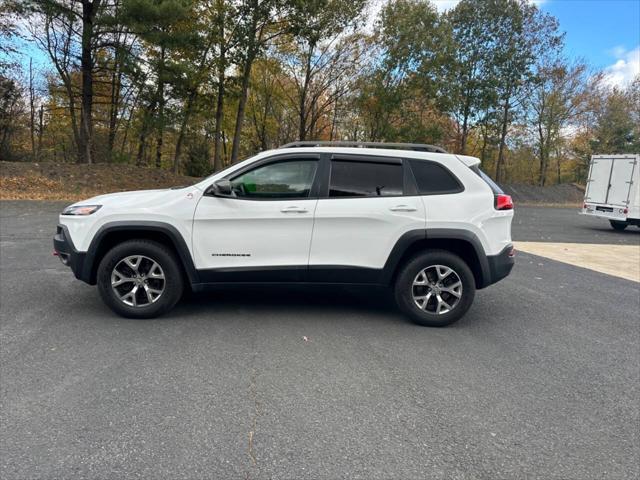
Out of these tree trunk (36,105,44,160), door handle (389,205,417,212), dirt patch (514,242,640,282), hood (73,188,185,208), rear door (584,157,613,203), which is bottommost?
dirt patch (514,242,640,282)

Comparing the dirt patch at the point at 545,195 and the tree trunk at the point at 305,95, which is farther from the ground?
the tree trunk at the point at 305,95

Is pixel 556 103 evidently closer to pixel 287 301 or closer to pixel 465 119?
pixel 465 119

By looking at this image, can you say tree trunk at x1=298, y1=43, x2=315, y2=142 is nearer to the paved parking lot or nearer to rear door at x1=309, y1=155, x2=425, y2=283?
rear door at x1=309, y1=155, x2=425, y2=283

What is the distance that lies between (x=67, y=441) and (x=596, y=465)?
302 centimetres

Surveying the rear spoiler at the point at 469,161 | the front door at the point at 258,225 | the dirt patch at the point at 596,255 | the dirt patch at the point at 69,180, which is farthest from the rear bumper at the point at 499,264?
the dirt patch at the point at 69,180

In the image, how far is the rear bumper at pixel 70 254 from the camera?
436cm

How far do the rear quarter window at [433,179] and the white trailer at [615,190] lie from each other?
13.5 meters

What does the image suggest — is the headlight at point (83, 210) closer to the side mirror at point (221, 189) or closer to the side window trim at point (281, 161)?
the side mirror at point (221, 189)

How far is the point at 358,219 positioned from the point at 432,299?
117 cm

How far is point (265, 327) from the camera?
4340mm

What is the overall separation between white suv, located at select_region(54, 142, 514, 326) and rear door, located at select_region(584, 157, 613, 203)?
1368cm

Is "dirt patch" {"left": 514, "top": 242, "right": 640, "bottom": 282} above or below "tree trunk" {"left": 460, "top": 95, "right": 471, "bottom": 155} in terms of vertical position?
below

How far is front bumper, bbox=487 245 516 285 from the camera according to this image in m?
4.55

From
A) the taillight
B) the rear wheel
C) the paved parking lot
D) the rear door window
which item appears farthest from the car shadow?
the rear wheel
